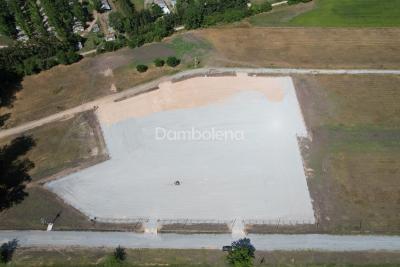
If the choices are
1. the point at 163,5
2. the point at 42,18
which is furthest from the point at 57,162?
the point at 163,5

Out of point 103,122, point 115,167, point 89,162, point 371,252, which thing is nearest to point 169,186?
point 115,167

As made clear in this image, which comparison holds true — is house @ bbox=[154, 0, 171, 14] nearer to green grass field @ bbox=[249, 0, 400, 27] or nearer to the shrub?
green grass field @ bbox=[249, 0, 400, 27]

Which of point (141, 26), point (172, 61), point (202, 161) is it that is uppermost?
point (141, 26)

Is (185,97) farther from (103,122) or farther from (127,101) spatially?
(103,122)

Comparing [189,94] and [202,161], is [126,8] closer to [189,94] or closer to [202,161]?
[189,94]

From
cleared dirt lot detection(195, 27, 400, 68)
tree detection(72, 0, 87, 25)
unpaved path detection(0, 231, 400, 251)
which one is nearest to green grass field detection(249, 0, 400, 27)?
cleared dirt lot detection(195, 27, 400, 68)

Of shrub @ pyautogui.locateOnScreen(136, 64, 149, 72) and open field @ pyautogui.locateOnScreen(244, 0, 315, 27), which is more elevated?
open field @ pyautogui.locateOnScreen(244, 0, 315, 27)
